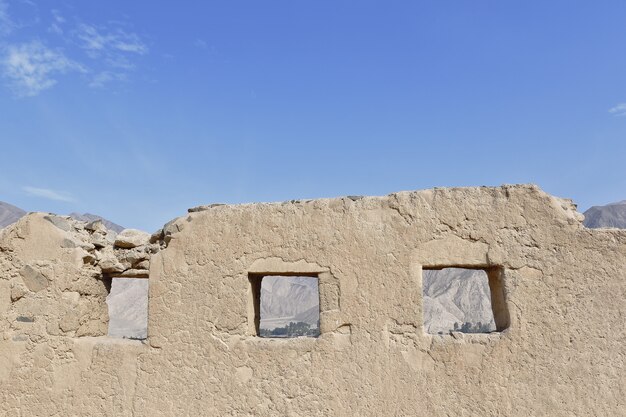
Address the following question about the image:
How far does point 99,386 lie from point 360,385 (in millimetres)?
1775

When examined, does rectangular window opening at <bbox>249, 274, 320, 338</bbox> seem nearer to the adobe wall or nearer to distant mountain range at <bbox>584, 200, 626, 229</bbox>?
distant mountain range at <bbox>584, 200, 626, 229</bbox>

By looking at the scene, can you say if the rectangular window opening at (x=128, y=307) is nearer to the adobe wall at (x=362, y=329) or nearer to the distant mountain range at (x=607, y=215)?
the adobe wall at (x=362, y=329)

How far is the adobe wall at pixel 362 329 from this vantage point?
3068 mm

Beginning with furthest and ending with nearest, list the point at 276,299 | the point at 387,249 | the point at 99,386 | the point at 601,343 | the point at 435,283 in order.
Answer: the point at 276,299
the point at 435,283
the point at 99,386
the point at 387,249
the point at 601,343

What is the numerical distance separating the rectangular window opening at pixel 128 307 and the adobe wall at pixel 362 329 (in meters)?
21.5

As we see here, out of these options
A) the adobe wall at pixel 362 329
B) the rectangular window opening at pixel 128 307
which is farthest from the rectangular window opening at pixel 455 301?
the adobe wall at pixel 362 329

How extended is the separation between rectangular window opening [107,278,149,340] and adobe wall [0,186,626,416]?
21488mm

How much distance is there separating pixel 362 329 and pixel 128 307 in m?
28.4

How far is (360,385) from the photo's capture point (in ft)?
10.5

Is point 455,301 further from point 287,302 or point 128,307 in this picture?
point 128,307

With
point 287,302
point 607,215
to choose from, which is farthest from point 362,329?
point 607,215

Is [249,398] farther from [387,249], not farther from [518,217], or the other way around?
[518,217]

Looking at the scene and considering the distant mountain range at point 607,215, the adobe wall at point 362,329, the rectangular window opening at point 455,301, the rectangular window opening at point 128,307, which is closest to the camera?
the adobe wall at point 362,329

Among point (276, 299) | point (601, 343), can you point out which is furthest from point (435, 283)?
point (601, 343)
